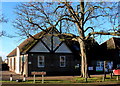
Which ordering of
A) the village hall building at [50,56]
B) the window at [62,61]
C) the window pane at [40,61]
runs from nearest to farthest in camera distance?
the village hall building at [50,56], the window pane at [40,61], the window at [62,61]

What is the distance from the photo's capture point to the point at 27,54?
30750 mm

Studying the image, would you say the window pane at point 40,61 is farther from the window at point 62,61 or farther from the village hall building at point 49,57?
the window at point 62,61

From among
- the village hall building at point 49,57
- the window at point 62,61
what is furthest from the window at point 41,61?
the window at point 62,61

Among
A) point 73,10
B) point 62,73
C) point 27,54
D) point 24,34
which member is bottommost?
point 62,73

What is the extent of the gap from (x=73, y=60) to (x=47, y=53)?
4.42m

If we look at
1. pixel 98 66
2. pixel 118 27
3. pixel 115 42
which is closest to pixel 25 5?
pixel 118 27

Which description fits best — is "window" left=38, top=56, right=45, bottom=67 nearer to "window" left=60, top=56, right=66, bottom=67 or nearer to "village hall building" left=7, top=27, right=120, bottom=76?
→ "village hall building" left=7, top=27, right=120, bottom=76

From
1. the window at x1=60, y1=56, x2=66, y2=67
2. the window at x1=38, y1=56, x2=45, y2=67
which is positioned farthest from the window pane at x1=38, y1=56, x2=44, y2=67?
the window at x1=60, y1=56, x2=66, y2=67

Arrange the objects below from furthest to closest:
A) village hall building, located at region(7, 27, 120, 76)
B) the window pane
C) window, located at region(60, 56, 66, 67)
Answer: window, located at region(60, 56, 66, 67) < the window pane < village hall building, located at region(7, 27, 120, 76)

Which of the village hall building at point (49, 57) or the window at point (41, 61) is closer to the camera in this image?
the village hall building at point (49, 57)

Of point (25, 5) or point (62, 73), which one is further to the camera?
point (62, 73)

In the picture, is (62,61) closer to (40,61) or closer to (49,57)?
(49,57)

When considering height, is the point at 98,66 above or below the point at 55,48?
below

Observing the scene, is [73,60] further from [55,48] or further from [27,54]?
[27,54]
